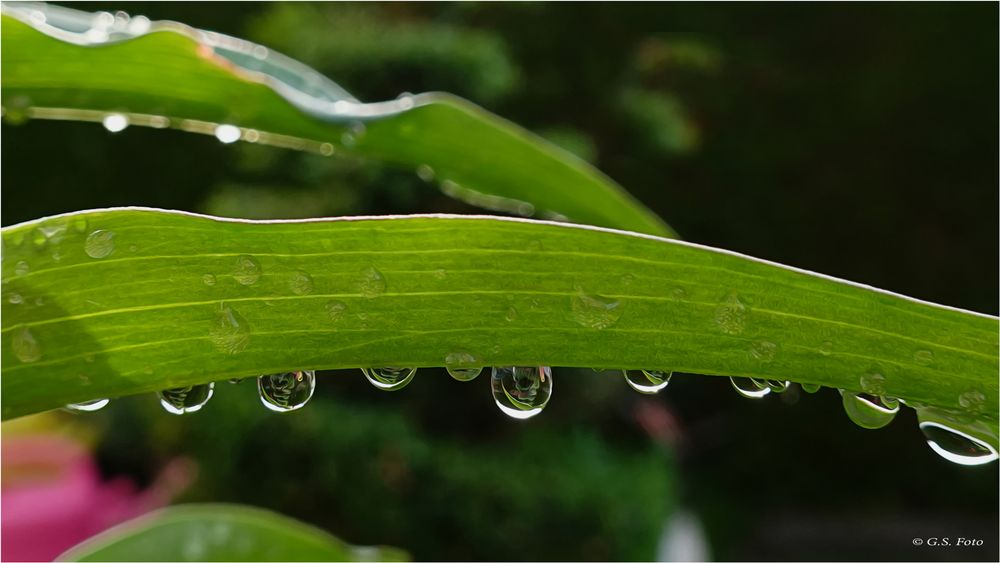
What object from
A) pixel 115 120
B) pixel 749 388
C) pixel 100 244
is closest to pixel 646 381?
pixel 749 388

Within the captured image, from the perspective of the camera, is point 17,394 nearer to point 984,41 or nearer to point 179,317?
point 179,317

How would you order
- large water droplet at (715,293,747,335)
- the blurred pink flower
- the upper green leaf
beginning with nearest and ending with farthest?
1. large water droplet at (715,293,747,335)
2. the upper green leaf
3. the blurred pink flower

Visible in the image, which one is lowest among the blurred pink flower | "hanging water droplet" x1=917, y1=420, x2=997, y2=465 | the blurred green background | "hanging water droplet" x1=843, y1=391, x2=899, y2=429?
"hanging water droplet" x1=917, y1=420, x2=997, y2=465

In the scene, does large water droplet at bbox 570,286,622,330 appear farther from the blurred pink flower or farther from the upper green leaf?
the blurred pink flower

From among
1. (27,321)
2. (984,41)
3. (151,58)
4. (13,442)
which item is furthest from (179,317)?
(984,41)

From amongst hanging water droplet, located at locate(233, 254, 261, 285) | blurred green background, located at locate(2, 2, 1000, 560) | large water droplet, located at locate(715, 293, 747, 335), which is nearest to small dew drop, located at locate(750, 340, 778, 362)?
large water droplet, located at locate(715, 293, 747, 335)

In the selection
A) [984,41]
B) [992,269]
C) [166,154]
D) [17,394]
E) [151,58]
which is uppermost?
[984,41]

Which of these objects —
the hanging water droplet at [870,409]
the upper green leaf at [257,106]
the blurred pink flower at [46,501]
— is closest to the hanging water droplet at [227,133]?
the upper green leaf at [257,106]

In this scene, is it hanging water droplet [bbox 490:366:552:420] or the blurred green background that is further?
the blurred green background
